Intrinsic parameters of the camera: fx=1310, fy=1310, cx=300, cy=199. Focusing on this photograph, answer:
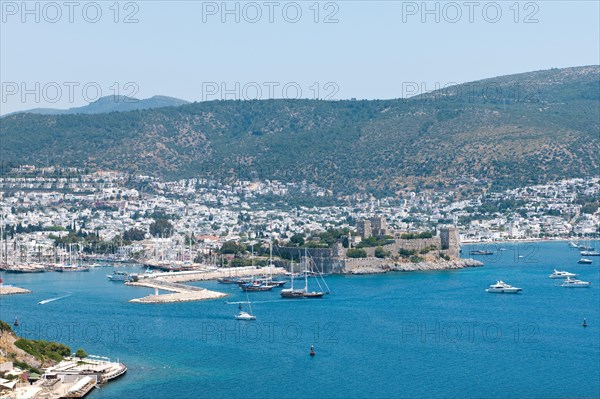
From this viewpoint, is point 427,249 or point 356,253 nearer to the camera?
point 356,253

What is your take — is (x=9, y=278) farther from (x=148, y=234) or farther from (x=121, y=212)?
(x=121, y=212)

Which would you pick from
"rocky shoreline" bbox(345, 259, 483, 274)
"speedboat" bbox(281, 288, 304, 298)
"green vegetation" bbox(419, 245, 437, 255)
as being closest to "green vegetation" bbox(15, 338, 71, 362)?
"speedboat" bbox(281, 288, 304, 298)

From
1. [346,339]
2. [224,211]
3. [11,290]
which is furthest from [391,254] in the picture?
[224,211]

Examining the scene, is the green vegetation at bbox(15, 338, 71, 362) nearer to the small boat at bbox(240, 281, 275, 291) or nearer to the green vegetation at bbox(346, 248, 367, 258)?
the small boat at bbox(240, 281, 275, 291)

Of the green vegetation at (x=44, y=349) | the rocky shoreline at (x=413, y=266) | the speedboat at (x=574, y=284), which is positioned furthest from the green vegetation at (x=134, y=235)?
the green vegetation at (x=44, y=349)

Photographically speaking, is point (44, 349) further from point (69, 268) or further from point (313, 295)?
point (69, 268)
